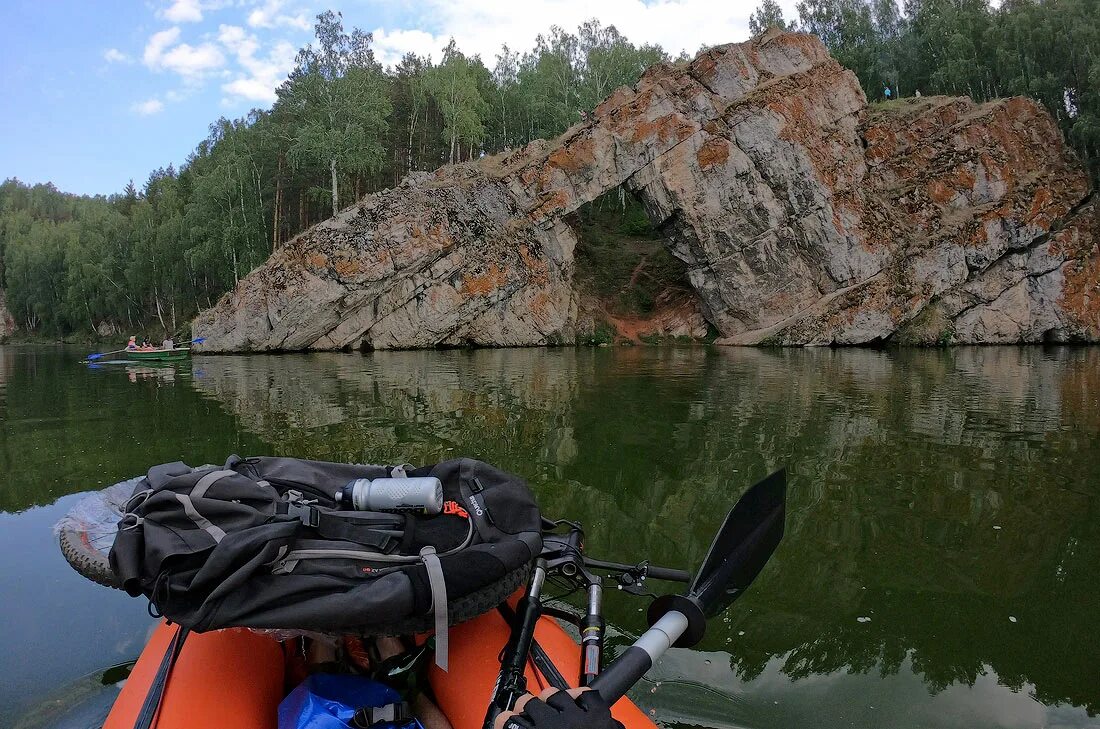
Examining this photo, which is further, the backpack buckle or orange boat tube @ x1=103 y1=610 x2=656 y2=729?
the backpack buckle

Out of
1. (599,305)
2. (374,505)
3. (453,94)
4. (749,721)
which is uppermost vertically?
(453,94)

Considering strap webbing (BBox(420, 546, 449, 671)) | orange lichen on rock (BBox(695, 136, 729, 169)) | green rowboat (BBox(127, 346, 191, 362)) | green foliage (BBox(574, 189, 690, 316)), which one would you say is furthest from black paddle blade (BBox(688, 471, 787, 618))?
green foliage (BBox(574, 189, 690, 316))

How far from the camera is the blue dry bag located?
1938 mm

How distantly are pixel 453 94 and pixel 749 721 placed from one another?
38.1 metres

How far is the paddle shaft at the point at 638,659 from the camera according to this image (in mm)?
1639

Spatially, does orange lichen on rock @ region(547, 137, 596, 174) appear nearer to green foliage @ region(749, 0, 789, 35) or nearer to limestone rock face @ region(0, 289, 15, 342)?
green foliage @ region(749, 0, 789, 35)

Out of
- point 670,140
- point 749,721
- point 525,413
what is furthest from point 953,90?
point 749,721

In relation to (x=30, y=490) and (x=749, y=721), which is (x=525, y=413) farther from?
(x=749, y=721)

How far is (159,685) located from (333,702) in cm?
56

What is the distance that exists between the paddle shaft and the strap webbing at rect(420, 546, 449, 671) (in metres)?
0.49

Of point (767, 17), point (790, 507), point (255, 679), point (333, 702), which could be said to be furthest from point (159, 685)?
point (767, 17)

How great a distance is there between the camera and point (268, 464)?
8.75 feet

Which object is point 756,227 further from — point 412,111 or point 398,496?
point 398,496

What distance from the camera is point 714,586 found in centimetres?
232
